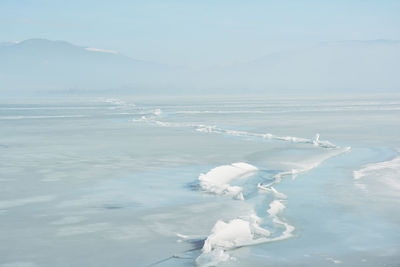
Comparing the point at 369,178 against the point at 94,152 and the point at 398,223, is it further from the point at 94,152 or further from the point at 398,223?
the point at 94,152

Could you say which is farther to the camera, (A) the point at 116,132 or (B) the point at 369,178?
(A) the point at 116,132

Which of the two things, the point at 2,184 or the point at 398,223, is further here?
the point at 2,184

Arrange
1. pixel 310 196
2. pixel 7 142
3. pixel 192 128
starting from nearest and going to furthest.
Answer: pixel 310 196, pixel 7 142, pixel 192 128

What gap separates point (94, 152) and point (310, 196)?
7.78m

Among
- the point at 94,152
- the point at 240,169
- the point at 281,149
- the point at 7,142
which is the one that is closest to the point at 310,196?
the point at 240,169

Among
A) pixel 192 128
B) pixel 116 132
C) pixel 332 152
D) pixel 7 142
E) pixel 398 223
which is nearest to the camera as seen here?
pixel 398 223

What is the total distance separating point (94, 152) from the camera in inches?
605

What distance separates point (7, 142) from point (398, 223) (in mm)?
14055

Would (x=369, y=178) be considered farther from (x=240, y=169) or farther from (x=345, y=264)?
(x=345, y=264)

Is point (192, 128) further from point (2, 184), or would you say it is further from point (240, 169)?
point (2, 184)

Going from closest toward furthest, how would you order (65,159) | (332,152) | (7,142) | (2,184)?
1. (2,184)
2. (65,159)
3. (332,152)
4. (7,142)

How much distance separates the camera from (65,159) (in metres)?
13.9

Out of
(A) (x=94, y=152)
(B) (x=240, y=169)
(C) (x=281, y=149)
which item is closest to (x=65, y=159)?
(A) (x=94, y=152)

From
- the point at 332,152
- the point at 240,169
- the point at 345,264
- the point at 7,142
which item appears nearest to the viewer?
the point at 345,264
